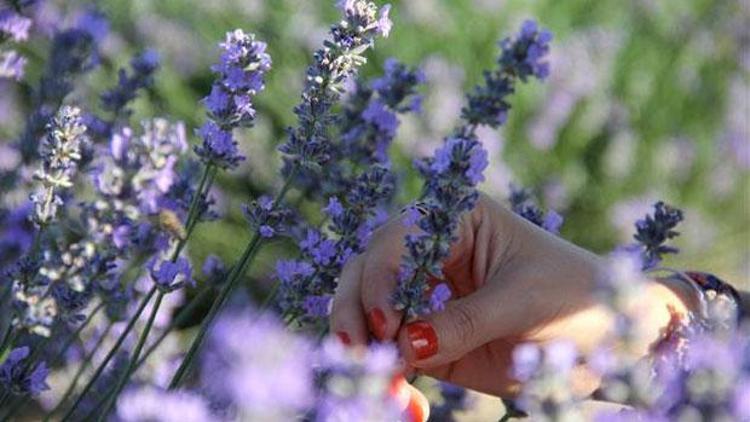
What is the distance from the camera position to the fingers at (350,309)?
1.52 metres

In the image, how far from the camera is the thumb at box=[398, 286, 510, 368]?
1.51 metres

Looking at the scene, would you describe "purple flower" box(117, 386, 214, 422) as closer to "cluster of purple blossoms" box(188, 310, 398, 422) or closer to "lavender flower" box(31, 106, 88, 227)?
"cluster of purple blossoms" box(188, 310, 398, 422)

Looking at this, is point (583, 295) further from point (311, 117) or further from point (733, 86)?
point (733, 86)

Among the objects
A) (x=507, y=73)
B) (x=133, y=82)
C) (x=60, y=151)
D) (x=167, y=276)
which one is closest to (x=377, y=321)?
(x=167, y=276)

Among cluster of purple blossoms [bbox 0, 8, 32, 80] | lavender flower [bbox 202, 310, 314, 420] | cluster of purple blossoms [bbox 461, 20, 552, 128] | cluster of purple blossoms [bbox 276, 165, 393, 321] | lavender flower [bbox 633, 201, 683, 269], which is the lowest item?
lavender flower [bbox 202, 310, 314, 420]

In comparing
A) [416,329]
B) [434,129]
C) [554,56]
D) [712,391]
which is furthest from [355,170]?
[554,56]

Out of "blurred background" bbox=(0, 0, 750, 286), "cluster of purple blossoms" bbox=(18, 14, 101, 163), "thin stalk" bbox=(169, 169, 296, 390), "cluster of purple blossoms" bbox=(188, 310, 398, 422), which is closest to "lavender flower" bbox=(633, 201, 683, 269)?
"thin stalk" bbox=(169, 169, 296, 390)

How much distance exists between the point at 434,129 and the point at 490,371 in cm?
273

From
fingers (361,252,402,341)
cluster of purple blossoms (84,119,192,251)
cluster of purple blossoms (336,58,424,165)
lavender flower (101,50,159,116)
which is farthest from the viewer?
lavender flower (101,50,159,116)

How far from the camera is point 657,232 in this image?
192cm

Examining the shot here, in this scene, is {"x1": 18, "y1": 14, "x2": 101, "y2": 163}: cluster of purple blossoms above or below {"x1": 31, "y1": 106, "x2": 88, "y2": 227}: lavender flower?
above

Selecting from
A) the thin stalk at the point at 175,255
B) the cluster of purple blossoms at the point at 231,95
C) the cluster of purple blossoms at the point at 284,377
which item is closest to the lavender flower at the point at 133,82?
the thin stalk at the point at 175,255

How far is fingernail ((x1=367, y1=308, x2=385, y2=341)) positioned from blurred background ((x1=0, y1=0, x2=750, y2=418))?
2638 millimetres

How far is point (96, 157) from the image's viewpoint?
196 cm
